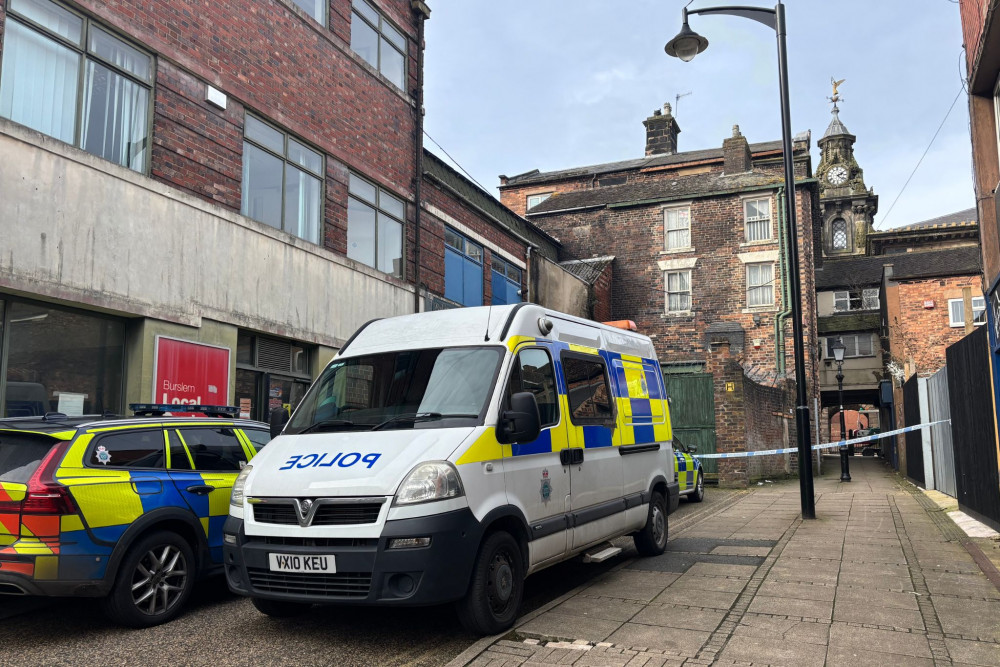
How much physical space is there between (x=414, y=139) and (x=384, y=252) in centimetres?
300

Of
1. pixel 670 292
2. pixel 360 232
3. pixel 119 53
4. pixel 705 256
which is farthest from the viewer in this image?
pixel 670 292

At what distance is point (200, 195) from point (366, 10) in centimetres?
689

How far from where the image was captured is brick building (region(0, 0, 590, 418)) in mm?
9297

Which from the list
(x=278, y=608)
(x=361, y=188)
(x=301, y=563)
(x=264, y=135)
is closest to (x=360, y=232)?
(x=361, y=188)

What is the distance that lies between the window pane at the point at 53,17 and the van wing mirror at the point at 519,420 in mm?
8268

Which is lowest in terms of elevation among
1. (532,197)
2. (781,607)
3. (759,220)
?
(781,607)

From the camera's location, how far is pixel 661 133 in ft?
133

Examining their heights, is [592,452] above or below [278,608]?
above

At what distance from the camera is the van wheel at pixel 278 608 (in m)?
5.73

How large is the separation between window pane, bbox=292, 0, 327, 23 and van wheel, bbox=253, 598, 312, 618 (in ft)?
38.4

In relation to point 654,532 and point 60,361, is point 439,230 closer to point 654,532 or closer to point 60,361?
point 60,361

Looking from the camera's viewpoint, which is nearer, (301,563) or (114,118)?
(301,563)

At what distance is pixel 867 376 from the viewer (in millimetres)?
41438

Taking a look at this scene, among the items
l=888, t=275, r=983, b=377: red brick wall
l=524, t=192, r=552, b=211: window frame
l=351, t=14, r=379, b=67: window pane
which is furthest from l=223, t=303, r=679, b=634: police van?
l=524, t=192, r=552, b=211: window frame
